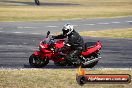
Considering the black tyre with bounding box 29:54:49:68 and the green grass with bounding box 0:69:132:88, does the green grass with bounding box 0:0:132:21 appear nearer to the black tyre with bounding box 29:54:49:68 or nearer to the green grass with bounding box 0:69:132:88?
the black tyre with bounding box 29:54:49:68

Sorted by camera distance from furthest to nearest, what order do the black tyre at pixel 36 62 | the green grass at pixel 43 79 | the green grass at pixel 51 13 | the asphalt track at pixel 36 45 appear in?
the green grass at pixel 51 13
the asphalt track at pixel 36 45
the black tyre at pixel 36 62
the green grass at pixel 43 79

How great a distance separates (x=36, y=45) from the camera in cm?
Answer: 2422

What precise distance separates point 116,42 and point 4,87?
51.1 feet

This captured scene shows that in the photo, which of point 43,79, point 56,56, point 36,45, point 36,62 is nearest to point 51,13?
point 36,45

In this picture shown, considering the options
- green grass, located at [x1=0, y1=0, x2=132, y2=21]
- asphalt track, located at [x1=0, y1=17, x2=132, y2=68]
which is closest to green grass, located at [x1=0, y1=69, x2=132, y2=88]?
asphalt track, located at [x1=0, y1=17, x2=132, y2=68]

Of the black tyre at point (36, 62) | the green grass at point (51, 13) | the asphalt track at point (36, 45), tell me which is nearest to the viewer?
the black tyre at point (36, 62)

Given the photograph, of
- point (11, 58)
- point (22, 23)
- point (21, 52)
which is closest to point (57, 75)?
point (11, 58)

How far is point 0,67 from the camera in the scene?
16.2 meters

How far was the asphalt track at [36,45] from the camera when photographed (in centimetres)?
1789

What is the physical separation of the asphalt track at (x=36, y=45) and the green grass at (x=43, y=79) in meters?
1.89

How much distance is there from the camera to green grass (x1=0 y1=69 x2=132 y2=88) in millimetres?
12352

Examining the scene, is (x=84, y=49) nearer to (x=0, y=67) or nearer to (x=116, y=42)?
(x=0, y=67)

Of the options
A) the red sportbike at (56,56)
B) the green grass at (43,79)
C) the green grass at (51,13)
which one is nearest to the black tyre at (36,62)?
the red sportbike at (56,56)

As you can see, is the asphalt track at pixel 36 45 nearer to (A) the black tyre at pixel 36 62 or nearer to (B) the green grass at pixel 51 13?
(A) the black tyre at pixel 36 62
